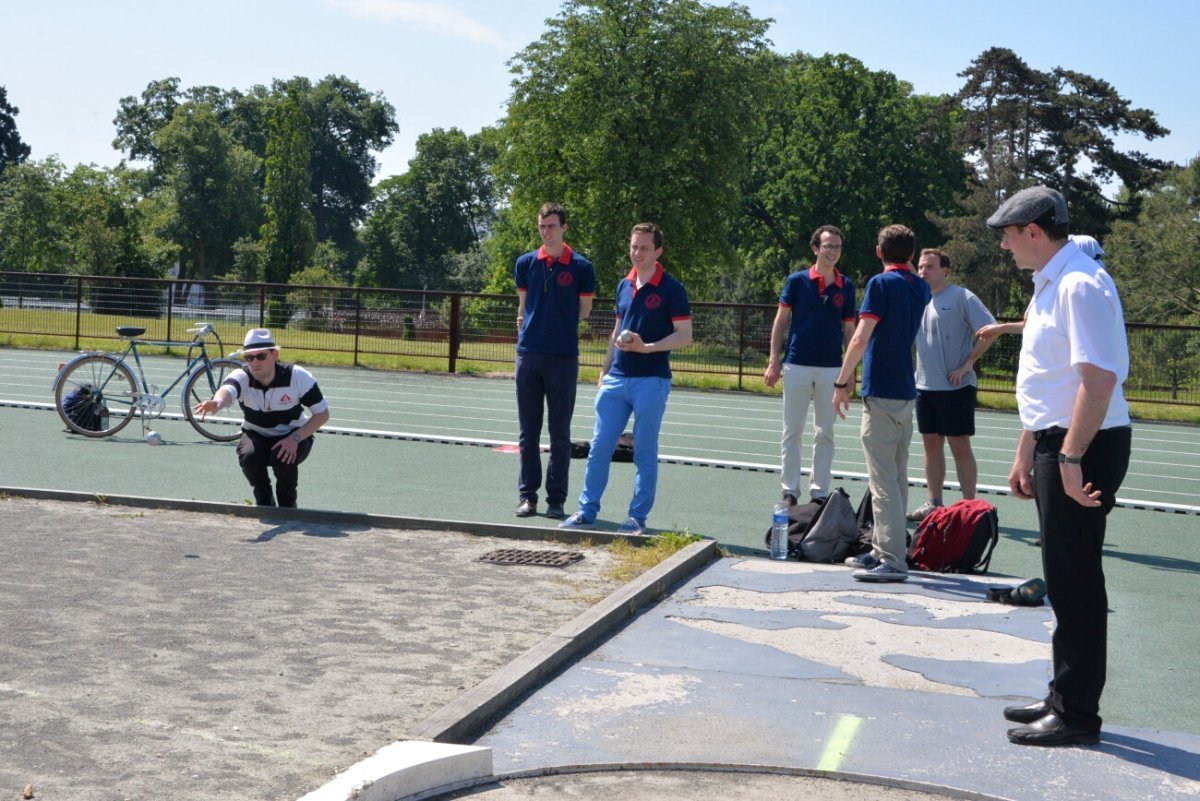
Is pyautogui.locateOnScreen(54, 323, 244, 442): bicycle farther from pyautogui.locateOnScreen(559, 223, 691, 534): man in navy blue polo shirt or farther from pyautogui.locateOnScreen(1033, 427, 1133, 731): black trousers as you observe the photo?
pyautogui.locateOnScreen(1033, 427, 1133, 731): black trousers

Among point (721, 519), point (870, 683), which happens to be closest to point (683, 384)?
point (721, 519)

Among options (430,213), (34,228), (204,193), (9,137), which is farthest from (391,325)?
(9,137)

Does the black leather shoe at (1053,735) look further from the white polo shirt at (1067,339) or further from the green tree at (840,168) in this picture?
the green tree at (840,168)

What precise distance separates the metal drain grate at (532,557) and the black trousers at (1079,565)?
3.47 metres

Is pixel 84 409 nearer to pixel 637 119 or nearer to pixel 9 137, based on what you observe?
pixel 637 119

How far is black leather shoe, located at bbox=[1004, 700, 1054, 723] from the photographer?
4.98 meters

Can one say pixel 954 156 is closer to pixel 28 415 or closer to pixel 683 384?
pixel 683 384

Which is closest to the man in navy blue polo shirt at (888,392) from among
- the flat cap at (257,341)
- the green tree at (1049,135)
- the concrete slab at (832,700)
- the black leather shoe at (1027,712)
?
the concrete slab at (832,700)

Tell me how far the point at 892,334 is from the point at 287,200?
246 feet

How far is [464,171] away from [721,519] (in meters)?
91.4

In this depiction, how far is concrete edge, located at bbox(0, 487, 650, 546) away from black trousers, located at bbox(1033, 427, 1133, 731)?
149 inches

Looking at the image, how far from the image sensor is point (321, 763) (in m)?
4.32

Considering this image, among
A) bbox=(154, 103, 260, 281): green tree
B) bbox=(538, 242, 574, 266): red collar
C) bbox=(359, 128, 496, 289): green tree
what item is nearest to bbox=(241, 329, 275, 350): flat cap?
bbox=(538, 242, 574, 266): red collar

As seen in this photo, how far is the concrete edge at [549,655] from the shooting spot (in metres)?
4.70
